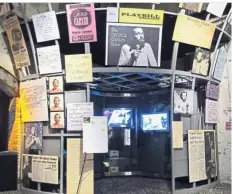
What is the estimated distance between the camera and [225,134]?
6.79 metres

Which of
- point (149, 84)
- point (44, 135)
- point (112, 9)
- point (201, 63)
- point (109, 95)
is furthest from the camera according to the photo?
point (109, 95)

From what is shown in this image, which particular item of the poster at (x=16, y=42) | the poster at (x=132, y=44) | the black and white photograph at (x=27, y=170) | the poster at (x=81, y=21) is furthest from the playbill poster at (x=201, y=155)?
the poster at (x=16, y=42)

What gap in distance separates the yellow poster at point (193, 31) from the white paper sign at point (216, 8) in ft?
0.88

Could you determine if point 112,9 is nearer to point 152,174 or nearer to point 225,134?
point 225,134

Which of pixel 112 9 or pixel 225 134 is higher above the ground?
pixel 112 9

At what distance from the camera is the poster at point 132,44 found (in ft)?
17.4

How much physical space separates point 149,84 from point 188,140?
81.3 inches

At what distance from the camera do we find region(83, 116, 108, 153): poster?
4832 millimetres

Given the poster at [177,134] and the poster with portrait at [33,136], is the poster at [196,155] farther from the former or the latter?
A: the poster with portrait at [33,136]

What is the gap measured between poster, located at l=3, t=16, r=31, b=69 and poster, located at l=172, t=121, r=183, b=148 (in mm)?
3405

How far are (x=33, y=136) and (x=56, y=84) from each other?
1214 millimetres

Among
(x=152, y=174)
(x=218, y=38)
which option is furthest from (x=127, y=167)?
(x=218, y=38)

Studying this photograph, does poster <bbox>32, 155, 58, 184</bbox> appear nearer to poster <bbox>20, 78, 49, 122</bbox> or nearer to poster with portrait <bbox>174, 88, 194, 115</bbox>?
poster <bbox>20, 78, 49, 122</bbox>

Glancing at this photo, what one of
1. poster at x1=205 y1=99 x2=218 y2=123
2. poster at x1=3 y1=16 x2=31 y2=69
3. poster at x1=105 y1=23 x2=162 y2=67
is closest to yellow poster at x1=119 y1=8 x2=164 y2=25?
poster at x1=105 y1=23 x2=162 y2=67
